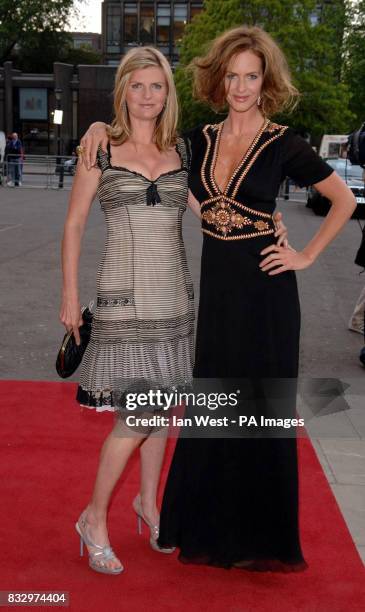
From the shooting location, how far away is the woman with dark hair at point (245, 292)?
9.73 feet

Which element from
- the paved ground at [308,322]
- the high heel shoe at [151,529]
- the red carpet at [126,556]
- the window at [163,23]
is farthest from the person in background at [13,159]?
the window at [163,23]

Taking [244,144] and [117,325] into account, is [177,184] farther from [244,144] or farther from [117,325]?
[117,325]

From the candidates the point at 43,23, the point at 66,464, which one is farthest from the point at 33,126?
the point at 66,464

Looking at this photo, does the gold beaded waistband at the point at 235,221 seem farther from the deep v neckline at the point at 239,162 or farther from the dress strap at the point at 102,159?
the dress strap at the point at 102,159

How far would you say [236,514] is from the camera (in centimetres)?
311

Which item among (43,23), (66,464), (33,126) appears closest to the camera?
(66,464)

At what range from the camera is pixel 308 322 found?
820 cm

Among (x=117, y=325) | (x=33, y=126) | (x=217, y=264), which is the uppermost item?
(x=217, y=264)

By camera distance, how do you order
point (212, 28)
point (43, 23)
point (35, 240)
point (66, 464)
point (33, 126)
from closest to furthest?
point (66, 464) < point (35, 240) < point (212, 28) < point (33, 126) < point (43, 23)

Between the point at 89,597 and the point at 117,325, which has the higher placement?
the point at 117,325

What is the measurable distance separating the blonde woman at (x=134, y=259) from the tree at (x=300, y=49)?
39.6m

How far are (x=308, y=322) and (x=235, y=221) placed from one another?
5377 mm

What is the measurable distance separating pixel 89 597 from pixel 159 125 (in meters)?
1.84

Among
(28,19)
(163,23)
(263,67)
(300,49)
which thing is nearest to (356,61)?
(300,49)
